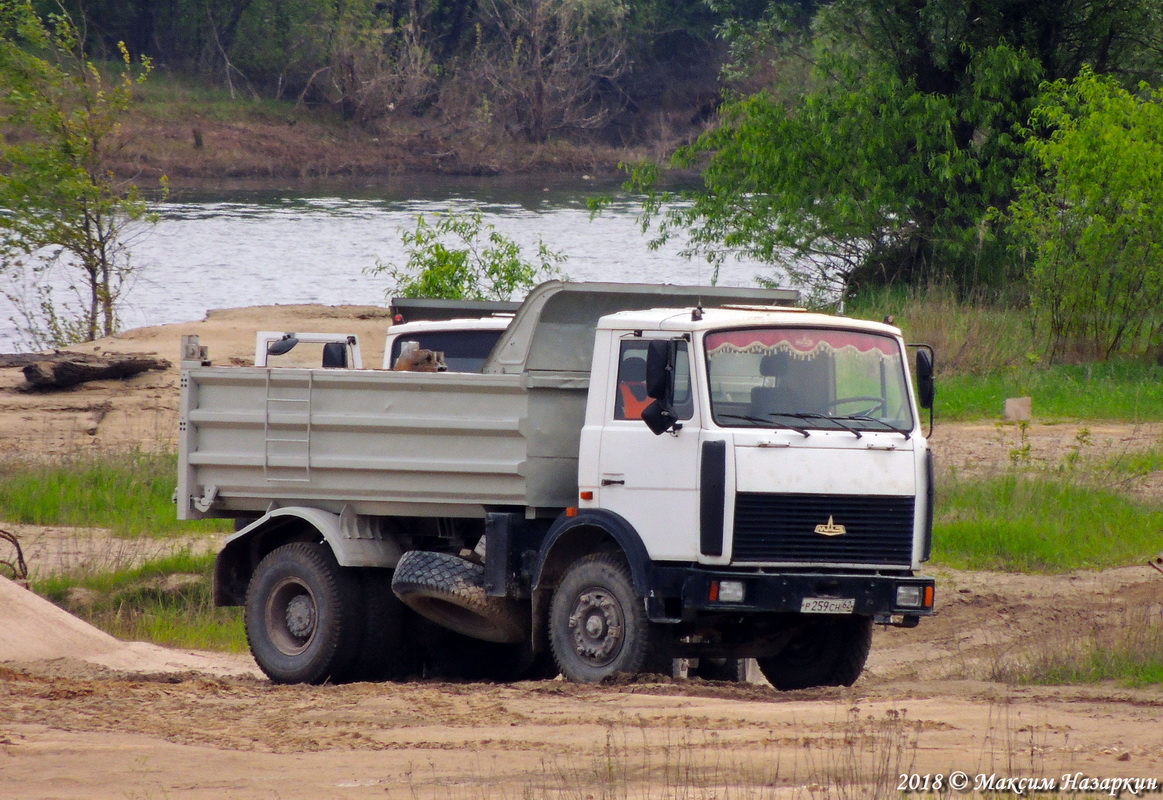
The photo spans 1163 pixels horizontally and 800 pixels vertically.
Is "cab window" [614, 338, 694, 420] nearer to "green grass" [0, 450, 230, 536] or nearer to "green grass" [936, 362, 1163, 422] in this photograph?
"green grass" [0, 450, 230, 536]

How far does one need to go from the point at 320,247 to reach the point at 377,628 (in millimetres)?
38318

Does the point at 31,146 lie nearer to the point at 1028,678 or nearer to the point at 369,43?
the point at 1028,678

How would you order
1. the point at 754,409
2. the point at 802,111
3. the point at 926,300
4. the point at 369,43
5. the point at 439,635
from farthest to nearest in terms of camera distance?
the point at 369,43, the point at 802,111, the point at 926,300, the point at 439,635, the point at 754,409

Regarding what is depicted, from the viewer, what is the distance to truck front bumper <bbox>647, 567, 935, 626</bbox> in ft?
25.8

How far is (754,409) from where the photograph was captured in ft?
26.5

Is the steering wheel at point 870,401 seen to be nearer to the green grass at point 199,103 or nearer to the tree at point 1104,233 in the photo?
the tree at point 1104,233

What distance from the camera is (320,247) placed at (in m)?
46.7

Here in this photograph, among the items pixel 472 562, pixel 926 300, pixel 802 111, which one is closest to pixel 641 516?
pixel 472 562

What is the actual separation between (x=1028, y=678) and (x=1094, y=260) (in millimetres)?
15023

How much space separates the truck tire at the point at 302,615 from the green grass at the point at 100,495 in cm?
568

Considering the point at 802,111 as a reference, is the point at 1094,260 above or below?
below

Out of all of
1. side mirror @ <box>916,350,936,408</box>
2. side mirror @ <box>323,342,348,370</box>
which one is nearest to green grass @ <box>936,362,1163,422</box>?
side mirror @ <box>323,342,348,370</box>

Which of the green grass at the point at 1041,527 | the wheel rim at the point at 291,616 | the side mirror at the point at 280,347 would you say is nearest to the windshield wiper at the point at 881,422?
the wheel rim at the point at 291,616

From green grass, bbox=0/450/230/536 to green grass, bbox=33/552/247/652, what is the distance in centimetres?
144
